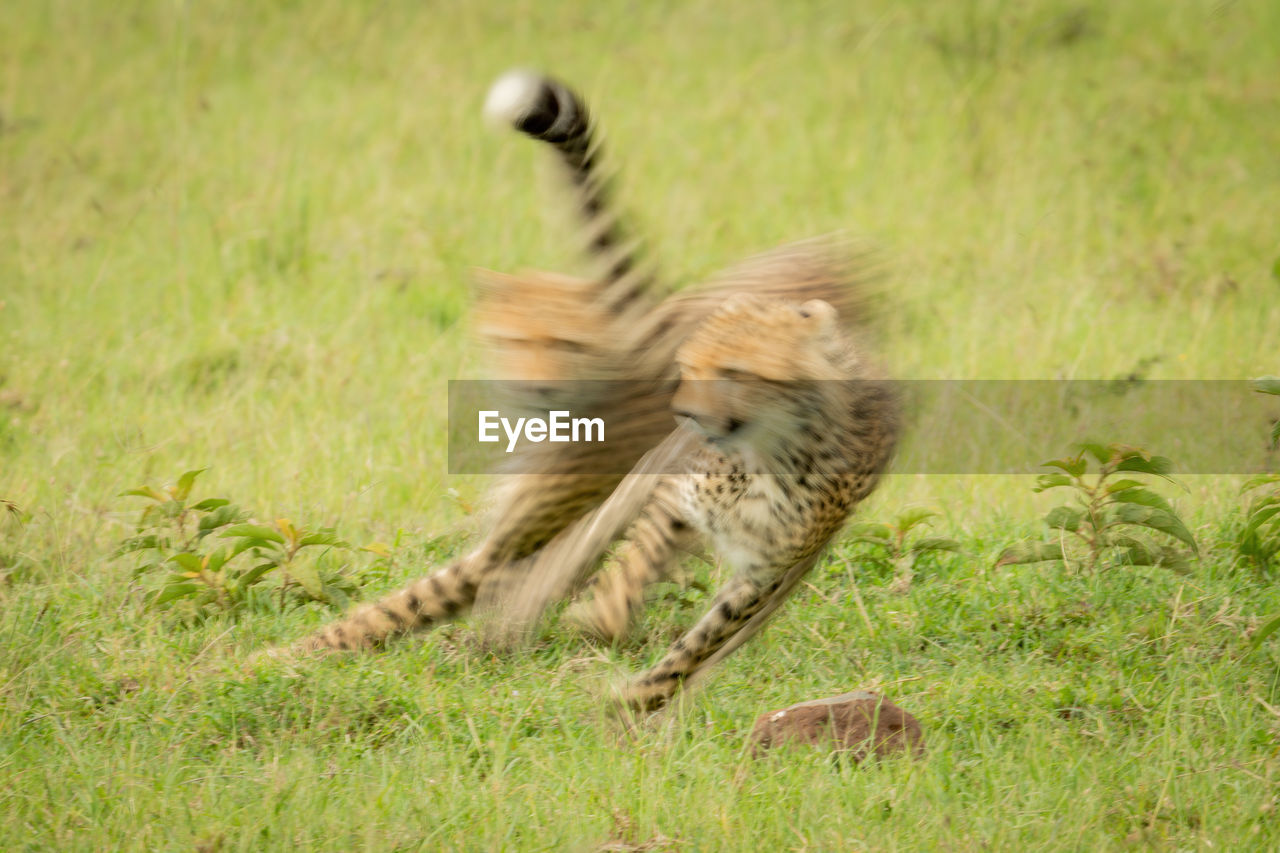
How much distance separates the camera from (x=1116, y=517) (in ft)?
11.6

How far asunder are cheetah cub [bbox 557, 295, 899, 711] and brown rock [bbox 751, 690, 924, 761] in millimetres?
251

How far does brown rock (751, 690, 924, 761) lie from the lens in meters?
2.86

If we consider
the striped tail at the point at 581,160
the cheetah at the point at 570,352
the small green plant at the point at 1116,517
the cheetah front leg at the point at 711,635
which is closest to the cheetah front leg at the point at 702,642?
the cheetah front leg at the point at 711,635

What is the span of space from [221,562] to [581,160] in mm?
1351

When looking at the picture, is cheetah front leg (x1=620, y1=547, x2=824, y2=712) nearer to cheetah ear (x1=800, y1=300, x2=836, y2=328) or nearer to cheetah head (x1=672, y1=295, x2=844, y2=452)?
cheetah head (x1=672, y1=295, x2=844, y2=452)

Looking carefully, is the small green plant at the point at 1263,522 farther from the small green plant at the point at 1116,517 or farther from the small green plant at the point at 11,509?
the small green plant at the point at 11,509

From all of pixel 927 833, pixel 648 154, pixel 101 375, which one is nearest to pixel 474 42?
pixel 648 154

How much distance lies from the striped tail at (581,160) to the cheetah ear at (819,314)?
1.42ft

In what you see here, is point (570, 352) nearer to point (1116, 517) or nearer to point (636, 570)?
point (636, 570)

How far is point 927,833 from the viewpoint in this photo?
102 inches

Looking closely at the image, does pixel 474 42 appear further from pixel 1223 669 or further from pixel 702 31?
pixel 1223 669

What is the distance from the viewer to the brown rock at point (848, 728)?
2.86m

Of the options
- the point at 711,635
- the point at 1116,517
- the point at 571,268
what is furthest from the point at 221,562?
the point at 1116,517

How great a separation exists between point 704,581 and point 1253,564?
4.88 ft
